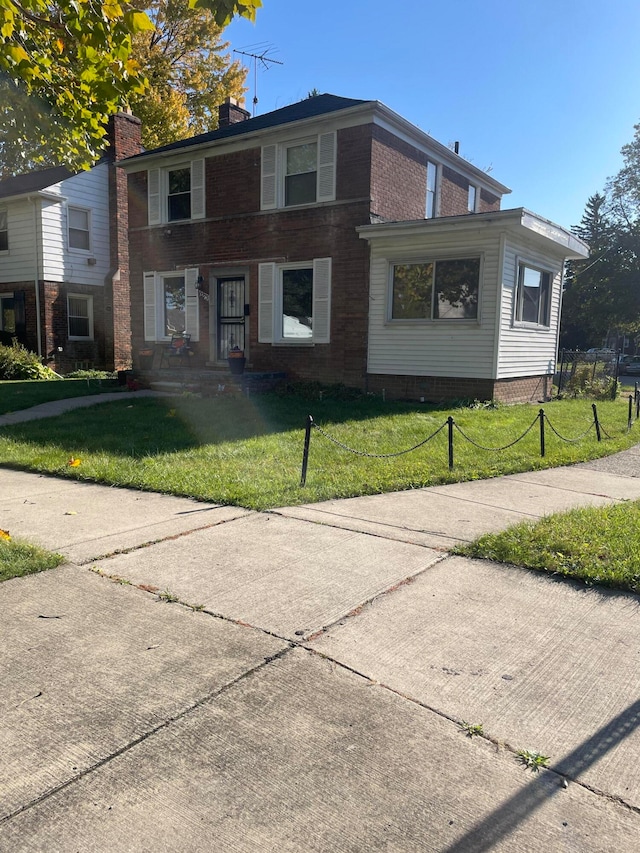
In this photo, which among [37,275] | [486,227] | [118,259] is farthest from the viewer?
[118,259]

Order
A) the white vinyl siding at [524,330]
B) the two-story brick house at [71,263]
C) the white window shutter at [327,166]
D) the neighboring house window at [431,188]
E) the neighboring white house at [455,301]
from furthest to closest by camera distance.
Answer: the two-story brick house at [71,263] < the neighboring house window at [431,188] < the white window shutter at [327,166] < the white vinyl siding at [524,330] < the neighboring white house at [455,301]

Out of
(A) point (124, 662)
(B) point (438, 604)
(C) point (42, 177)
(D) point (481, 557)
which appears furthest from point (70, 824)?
(C) point (42, 177)

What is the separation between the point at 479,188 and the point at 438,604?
17.9 metres

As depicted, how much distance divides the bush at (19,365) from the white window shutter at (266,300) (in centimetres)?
773

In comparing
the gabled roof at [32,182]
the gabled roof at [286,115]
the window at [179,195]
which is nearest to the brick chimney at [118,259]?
the gabled roof at [32,182]

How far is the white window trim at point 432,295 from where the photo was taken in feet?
43.1

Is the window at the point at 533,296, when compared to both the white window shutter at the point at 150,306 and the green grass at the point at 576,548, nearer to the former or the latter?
the green grass at the point at 576,548

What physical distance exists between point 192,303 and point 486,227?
26.6 ft

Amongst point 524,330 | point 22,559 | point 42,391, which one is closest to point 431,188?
point 524,330

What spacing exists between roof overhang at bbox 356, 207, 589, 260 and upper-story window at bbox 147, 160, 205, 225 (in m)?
5.45

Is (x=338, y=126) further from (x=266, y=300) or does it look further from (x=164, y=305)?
(x=164, y=305)

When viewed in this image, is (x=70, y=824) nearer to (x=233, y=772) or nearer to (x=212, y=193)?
(x=233, y=772)

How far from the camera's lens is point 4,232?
72.0 ft

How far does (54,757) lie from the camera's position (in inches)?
98.3
